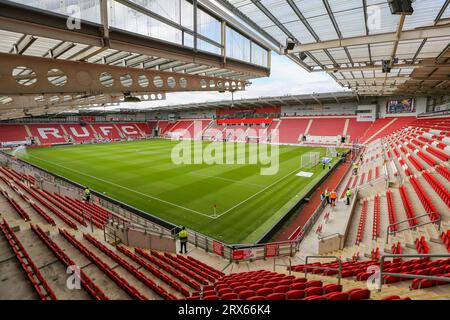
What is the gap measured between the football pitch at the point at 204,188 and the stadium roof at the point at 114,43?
6.94 metres

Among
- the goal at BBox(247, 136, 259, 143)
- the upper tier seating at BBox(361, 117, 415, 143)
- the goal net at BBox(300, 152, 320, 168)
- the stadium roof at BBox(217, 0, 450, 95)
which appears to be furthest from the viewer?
the goal at BBox(247, 136, 259, 143)

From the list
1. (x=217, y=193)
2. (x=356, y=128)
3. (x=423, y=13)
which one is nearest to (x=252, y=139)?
(x=356, y=128)

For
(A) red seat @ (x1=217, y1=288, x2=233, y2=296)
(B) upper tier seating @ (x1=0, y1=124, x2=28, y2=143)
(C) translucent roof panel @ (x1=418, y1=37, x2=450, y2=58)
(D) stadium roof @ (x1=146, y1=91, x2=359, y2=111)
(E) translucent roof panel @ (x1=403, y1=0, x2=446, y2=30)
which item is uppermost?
(D) stadium roof @ (x1=146, y1=91, x2=359, y2=111)

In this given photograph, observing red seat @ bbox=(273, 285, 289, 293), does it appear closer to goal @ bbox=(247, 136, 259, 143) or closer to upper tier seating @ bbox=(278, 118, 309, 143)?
upper tier seating @ bbox=(278, 118, 309, 143)

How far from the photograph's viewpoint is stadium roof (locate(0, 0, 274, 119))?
12.4 feet

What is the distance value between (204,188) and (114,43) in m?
13.2

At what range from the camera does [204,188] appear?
55.7 ft

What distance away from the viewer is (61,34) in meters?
3.83

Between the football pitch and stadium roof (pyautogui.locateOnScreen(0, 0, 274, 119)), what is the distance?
694cm

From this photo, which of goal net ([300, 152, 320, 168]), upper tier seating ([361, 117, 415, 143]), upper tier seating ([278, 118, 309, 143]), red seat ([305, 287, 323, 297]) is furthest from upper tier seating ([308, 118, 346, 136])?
red seat ([305, 287, 323, 297])

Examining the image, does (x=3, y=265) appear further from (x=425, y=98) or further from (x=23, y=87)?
(x=425, y=98)

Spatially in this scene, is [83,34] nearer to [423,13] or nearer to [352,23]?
[352,23]

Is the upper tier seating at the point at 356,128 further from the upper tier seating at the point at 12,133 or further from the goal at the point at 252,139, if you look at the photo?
the upper tier seating at the point at 12,133

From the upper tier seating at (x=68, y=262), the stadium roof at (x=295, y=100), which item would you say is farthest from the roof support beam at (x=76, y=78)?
the stadium roof at (x=295, y=100)
